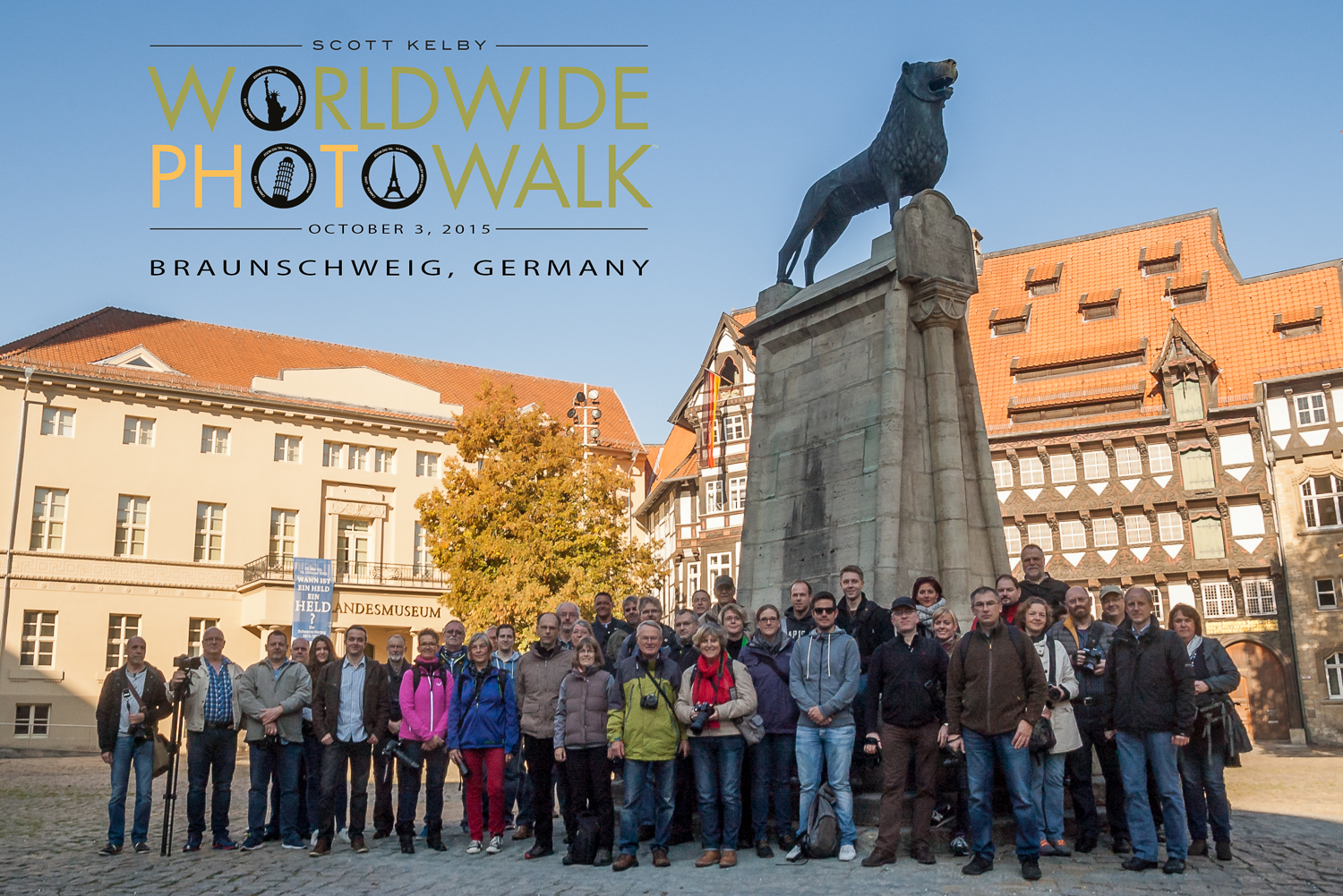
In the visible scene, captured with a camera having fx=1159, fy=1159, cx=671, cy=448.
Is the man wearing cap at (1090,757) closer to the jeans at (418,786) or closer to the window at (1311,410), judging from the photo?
the jeans at (418,786)

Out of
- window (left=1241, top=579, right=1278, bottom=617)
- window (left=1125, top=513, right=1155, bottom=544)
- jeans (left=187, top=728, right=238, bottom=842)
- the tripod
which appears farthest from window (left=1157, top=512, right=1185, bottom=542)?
the tripod

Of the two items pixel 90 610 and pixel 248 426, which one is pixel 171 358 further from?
pixel 90 610

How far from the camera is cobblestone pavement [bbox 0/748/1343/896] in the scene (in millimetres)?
6684

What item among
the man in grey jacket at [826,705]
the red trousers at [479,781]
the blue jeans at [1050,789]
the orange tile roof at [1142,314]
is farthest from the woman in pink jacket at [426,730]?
the orange tile roof at [1142,314]

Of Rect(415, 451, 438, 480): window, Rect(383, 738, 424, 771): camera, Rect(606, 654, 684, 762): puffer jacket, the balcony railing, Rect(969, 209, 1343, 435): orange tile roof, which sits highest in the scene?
Rect(969, 209, 1343, 435): orange tile roof

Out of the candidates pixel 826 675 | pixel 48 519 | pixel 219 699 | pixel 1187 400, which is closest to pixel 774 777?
pixel 826 675

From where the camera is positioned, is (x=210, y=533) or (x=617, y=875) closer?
(x=617, y=875)

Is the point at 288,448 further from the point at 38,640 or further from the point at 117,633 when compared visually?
the point at 38,640

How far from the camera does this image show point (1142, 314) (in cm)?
4056

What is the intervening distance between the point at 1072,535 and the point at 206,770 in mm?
33280

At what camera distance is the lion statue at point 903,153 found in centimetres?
1055

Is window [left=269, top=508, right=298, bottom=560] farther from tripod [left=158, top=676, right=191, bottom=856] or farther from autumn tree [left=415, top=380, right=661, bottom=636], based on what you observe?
tripod [left=158, top=676, right=191, bottom=856]

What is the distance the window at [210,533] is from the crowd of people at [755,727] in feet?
110

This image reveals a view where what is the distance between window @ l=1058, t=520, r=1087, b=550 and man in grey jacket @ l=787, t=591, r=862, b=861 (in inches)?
1276
